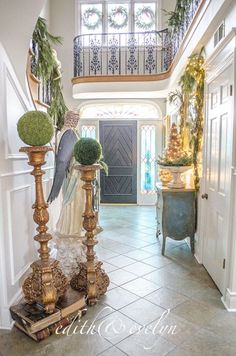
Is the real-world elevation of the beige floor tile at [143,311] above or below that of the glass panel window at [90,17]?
below

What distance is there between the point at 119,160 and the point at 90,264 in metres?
5.15

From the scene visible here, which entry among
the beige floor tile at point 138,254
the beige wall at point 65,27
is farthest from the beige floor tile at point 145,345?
the beige wall at point 65,27

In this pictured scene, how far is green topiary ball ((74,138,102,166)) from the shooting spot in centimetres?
260

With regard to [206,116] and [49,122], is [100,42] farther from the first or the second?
[49,122]

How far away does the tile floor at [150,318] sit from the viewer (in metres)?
2.13

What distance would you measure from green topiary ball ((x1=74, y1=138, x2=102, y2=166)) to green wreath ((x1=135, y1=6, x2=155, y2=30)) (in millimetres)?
6633

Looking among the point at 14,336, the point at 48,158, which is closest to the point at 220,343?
the point at 14,336

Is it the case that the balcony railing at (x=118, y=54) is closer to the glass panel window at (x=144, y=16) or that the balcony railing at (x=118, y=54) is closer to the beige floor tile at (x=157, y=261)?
the glass panel window at (x=144, y=16)

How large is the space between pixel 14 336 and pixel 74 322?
0.48 meters

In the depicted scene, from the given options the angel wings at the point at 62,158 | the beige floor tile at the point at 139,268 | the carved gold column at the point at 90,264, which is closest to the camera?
the carved gold column at the point at 90,264

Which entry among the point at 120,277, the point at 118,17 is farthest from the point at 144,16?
the point at 120,277

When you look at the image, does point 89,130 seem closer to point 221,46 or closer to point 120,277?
point 120,277

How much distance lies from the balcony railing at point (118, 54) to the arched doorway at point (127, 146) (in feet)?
3.18

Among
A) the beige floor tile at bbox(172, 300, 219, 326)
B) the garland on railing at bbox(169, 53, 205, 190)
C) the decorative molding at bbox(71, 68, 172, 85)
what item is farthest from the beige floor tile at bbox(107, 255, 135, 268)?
the decorative molding at bbox(71, 68, 172, 85)
